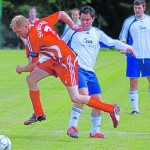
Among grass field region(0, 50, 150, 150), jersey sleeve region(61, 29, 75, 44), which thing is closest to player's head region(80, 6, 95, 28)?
jersey sleeve region(61, 29, 75, 44)

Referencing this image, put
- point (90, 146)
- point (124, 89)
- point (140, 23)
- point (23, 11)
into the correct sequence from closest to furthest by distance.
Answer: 1. point (90, 146)
2. point (140, 23)
3. point (124, 89)
4. point (23, 11)

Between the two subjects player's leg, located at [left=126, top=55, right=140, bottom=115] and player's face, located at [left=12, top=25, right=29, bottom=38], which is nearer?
player's face, located at [left=12, top=25, right=29, bottom=38]

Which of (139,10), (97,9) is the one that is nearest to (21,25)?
(139,10)

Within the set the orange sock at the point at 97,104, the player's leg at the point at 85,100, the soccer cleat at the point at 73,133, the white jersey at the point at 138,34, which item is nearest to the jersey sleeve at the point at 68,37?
the player's leg at the point at 85,100

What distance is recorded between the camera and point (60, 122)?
11.7 m

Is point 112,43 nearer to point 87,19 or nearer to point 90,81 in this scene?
point 87,19

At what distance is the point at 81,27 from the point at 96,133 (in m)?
1.54

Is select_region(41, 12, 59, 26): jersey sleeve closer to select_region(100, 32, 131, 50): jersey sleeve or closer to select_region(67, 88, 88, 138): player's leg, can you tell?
select_region(100, 32, 131, 50): jersey sleeve

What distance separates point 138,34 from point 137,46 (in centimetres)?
23

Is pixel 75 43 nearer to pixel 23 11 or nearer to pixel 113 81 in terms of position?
pixel 113 81

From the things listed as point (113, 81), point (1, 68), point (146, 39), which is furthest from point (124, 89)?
point (1, 68)

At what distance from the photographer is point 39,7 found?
50.0 meters

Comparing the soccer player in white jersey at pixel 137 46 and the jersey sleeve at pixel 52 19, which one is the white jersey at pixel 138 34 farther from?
the jersey sleeve at pixel 52 19

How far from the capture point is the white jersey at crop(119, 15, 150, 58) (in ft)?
43.4
